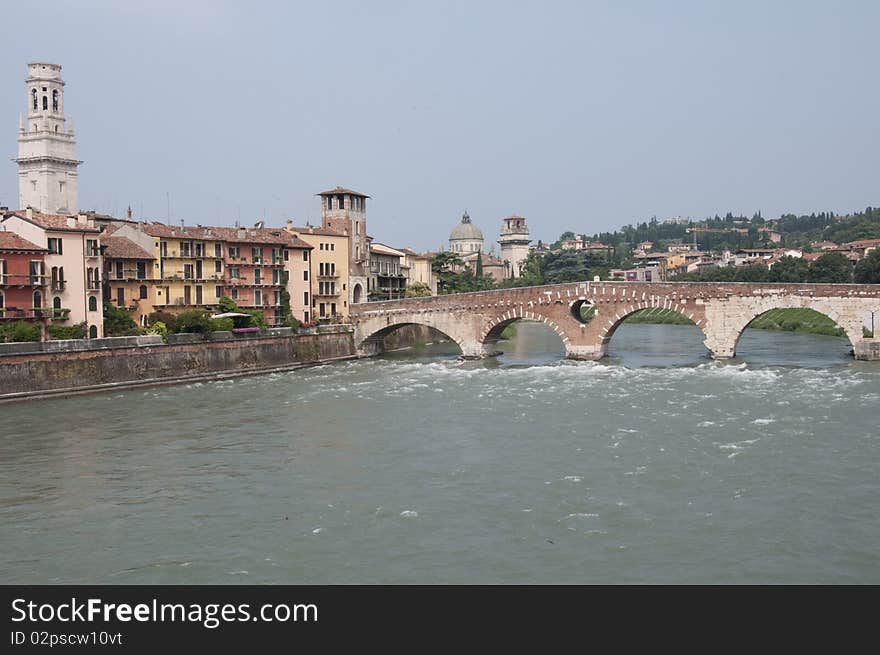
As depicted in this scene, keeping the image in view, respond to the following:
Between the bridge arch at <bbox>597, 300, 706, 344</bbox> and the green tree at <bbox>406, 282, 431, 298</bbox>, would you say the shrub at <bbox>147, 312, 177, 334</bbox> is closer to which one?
the bridge arch at <bbox>597, 300, 706, 344</bbox>

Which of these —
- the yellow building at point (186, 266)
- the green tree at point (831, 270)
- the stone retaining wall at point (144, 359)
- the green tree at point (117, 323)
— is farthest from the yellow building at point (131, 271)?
the green tree at point (831, 270)

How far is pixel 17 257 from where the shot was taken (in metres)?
39.9

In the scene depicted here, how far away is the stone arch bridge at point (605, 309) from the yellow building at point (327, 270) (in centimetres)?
260

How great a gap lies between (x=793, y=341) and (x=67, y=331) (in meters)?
40.6

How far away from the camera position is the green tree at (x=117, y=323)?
43.9m

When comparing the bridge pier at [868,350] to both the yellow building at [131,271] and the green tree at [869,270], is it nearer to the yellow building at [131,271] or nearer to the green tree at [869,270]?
the green tree at [869,270]

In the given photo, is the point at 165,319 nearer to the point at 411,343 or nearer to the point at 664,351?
the point at 411,343

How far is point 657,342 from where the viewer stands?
5966 centimetres

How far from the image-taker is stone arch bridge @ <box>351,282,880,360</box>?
143 feet

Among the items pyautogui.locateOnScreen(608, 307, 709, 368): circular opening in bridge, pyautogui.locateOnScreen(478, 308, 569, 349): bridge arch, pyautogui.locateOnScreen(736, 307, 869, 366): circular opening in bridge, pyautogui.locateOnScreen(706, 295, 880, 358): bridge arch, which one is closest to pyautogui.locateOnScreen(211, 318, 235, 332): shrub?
pyautogui.locateOnScreen(478, 308, 569, 349): bridge arch
